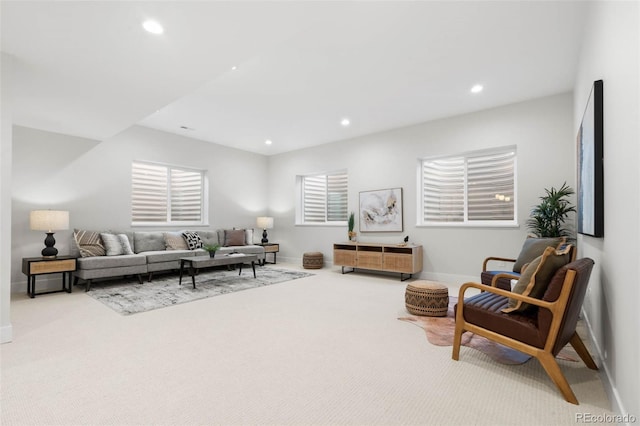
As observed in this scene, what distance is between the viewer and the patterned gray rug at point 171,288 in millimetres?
3975

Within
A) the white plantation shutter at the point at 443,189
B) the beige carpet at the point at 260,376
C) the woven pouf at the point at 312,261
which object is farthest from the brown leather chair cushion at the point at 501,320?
the woven pouf at the point at 312,261

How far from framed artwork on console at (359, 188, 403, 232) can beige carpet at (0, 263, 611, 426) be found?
9.61 ft

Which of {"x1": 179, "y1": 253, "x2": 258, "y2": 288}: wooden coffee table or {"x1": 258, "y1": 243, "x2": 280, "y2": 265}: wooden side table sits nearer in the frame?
{"x1": 179, "y1": 253, "x2": 258, "y2": 288}: wooden coffee table

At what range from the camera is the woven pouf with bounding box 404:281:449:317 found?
339cm

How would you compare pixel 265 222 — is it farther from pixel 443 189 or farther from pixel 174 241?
pixel 443 189

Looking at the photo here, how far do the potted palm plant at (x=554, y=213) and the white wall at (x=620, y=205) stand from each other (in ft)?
6.73

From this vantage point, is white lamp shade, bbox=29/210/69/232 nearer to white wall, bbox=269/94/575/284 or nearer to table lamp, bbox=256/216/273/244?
table lamp, bbox=256/216/273/244

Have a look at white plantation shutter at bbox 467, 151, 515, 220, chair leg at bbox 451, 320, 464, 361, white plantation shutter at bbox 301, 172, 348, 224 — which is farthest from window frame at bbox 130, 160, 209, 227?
chair leg at bbox 451, 320, 464, 361

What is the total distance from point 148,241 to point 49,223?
1.56 meters

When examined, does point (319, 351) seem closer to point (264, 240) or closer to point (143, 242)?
point (143, 242)

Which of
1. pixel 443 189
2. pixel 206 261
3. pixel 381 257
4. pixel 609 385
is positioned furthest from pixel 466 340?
pixel 206 261

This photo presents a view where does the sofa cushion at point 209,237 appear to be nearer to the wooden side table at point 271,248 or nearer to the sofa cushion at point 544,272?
the wooden side table at point 271,248

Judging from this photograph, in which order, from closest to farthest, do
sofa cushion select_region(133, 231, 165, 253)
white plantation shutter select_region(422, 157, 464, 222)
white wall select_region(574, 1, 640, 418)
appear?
white wall select_region(574, 1, 640, 418) < white plantation shutter select_region(422, 157, 464, 222) < sofa cushion select_region(133, 231, 165, 253)

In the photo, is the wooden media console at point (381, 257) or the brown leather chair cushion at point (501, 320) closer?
the brown leather chair cushion at point (501, 320)
